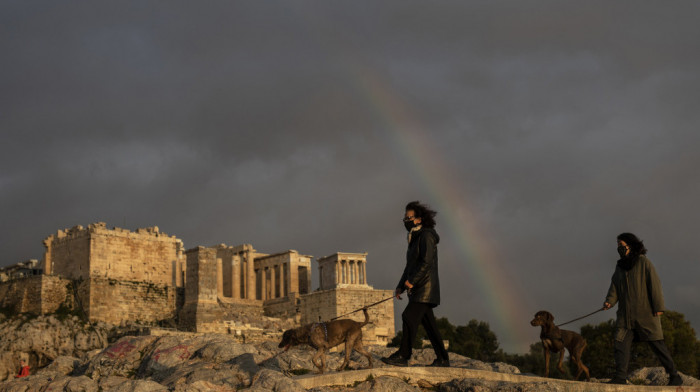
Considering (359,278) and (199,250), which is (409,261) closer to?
(199,250)

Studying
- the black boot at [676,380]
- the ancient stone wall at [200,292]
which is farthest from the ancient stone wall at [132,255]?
the black boot at [676,380]

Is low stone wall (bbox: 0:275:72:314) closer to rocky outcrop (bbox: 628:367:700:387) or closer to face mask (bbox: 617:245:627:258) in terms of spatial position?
rocky outcrop (bbox: 628:367:700:387)

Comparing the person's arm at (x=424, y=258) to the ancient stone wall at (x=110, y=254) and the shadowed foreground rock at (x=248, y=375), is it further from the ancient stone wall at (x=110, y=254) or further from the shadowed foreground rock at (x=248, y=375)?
the ancient stone wall at (x=110, y=254)

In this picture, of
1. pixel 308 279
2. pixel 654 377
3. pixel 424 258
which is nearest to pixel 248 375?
pixel 424 258

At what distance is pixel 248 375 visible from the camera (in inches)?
602

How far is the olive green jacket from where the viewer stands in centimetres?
1518

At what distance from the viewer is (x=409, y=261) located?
1503 centimetres

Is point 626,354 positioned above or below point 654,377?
above

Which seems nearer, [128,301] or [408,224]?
[408,224]

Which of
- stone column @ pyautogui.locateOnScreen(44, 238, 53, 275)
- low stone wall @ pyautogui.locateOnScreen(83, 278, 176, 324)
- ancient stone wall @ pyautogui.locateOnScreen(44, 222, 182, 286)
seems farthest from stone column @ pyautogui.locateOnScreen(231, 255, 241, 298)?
stone column @ pyautogui.locateOnScreen(44, 238, 53, 275)

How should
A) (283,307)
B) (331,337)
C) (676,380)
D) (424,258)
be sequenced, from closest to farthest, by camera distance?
(424,258)
(331,337)
(676,380)
(283,307)

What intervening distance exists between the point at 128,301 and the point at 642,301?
44.6 meters

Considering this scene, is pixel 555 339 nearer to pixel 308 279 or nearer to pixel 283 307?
pixel 283 307

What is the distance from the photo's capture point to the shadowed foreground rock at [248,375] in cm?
1413
